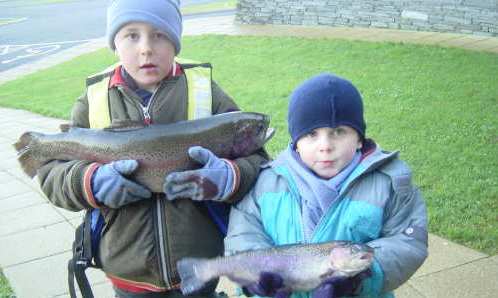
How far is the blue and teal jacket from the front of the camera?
7.15 feet

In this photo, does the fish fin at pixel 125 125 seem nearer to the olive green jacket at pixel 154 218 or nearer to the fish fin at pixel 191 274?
the olive green jacket at pixel 154 218

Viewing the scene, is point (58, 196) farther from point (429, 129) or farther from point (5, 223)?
point (429, 129)

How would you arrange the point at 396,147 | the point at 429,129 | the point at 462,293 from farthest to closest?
the point at 429,129 < the point at 396,147 < the point at 462,293

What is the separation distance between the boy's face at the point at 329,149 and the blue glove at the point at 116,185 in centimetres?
64

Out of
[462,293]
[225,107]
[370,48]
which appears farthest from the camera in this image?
[370,48]

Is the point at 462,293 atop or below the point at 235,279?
below

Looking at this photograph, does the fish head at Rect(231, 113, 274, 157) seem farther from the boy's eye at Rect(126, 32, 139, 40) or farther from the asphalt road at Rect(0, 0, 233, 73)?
the asphalt road at Rect(0, 0, 233, 73)

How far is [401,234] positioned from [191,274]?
0.78 meters

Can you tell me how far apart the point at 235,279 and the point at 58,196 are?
2.58ft

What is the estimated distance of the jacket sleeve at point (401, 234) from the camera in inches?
85.1

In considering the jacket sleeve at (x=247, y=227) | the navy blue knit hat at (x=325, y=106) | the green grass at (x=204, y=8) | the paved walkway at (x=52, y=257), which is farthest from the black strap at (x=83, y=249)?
the green grass at (x=204, y=8)

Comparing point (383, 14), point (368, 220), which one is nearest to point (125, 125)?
point (368, 220)

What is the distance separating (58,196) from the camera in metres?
2.43

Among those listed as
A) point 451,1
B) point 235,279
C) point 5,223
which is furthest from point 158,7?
point 451,1
